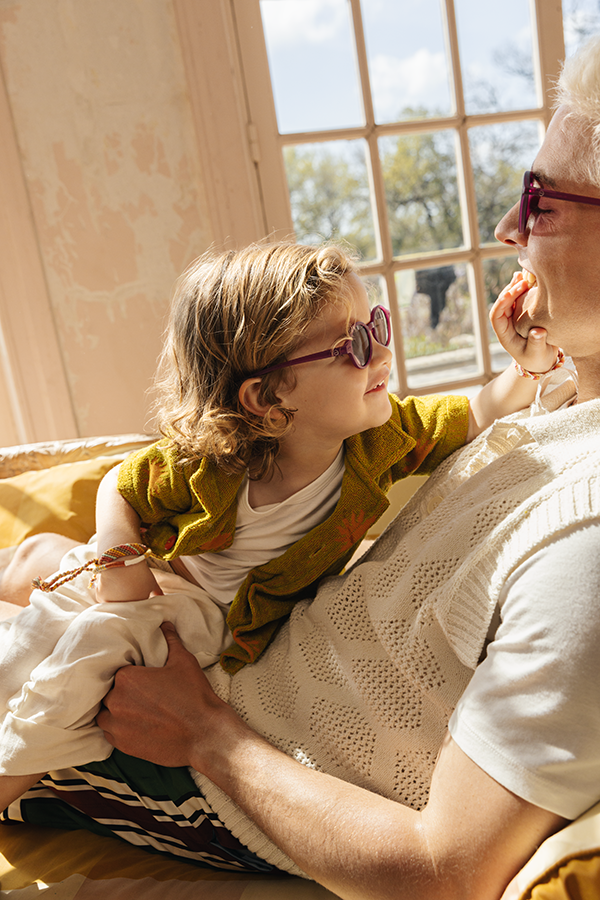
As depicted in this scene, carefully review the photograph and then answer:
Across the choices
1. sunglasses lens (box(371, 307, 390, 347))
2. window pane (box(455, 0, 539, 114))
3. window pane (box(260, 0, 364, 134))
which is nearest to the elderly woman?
sunglasses lens (box(371, 307, 390, 347))

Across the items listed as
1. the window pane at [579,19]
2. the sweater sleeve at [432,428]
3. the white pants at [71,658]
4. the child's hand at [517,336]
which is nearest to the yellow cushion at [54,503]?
the white pants at [71,658]

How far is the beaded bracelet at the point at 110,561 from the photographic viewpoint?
4.12 ft

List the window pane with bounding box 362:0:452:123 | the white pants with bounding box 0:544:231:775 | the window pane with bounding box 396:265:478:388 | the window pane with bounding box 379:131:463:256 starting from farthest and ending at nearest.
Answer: the window pane with bounding box 396:265:478:388, the window pane with bounding box 379:131:463:256, the window pane with bounding box 362:0:452:123, the white pants with bounding box 0:544:231:775

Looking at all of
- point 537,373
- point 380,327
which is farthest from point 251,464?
point 537,373

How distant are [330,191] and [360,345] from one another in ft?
5.71

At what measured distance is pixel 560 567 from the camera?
2.48ft

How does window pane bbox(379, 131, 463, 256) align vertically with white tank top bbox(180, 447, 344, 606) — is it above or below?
above

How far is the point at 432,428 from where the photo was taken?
1442 mm

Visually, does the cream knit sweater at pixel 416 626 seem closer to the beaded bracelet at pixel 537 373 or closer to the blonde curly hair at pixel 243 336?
the beaded bracelet at pixel 537 373

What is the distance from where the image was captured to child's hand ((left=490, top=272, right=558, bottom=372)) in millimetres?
1292

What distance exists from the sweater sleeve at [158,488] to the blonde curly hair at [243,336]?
37mm

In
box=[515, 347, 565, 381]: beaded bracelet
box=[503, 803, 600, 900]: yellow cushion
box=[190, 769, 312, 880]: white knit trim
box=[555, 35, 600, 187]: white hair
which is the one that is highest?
box=[555, 35, 600, 187]: white hair

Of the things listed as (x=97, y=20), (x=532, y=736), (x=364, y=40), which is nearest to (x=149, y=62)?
(x=97, y=20)

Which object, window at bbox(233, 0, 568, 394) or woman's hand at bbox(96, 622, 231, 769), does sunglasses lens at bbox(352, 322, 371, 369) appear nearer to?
woman's hand at bbox(96, 622, 231, 769)
